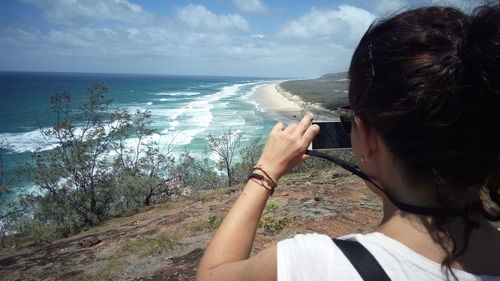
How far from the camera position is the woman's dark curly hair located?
2.89ft

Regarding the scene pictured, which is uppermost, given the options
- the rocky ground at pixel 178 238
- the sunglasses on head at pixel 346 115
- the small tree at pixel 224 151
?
the sunglasses on head at pixel 346 115

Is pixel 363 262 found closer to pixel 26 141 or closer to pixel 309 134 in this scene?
pixel 309 134

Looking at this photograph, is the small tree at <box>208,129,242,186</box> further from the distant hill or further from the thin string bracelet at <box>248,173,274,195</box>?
the thin string bracelet at <box>248,173,274,195</box>

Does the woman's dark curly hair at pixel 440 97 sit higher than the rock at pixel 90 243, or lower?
higher

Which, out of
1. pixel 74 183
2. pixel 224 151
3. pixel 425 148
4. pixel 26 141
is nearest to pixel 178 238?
pixel 425 148

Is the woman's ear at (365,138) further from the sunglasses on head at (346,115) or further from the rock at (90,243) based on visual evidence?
the rock at (90,243)

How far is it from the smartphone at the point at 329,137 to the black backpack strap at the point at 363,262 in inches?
26.8

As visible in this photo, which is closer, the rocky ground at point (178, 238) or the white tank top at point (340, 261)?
the white tank top at point (340, 261)

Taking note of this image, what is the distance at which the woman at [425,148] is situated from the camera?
34.7 inches

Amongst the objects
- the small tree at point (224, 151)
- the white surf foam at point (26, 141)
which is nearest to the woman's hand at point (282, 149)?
the small tree at point (224, 151)

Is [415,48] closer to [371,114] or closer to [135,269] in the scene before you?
[371,114]

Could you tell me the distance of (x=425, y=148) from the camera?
929 mm

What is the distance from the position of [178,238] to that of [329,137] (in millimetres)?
6116

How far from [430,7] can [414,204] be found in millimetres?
592
